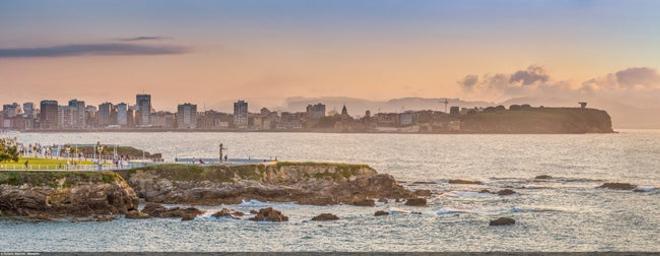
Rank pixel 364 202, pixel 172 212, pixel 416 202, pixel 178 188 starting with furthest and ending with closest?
pixel 416 202 → pixel 178 188 → pixel 364 202 → pixel 172 212

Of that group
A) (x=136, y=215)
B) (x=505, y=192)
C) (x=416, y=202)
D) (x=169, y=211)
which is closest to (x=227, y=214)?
(x=169, y=211)

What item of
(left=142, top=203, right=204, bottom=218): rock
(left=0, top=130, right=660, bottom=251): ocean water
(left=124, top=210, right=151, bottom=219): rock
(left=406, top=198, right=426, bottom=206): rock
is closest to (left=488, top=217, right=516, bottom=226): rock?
(left=0, top=130, right=660, bottom=251): ocean water

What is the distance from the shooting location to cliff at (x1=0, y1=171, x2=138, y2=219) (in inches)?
2421

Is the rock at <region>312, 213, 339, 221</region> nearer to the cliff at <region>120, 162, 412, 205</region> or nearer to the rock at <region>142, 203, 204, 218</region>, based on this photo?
the rock at <region>142, 203, 204, 218</region>

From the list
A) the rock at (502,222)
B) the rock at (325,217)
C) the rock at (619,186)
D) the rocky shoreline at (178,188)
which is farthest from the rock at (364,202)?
the rock at (619,186)

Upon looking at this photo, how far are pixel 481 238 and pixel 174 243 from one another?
62.3ft

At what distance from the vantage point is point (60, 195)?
63094mm

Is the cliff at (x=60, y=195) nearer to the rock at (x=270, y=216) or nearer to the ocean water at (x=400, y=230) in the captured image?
the ocean water at (x=400, y=230)

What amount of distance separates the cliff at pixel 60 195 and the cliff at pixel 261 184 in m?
7.15

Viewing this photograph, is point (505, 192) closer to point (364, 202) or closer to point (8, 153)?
point (364, 202)

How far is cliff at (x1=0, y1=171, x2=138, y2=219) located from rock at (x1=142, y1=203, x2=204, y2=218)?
1.82 metres

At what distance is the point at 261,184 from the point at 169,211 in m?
14.6

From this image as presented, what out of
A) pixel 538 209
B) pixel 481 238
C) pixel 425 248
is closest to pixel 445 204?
pixel 538 209

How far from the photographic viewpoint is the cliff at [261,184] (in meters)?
73.8
